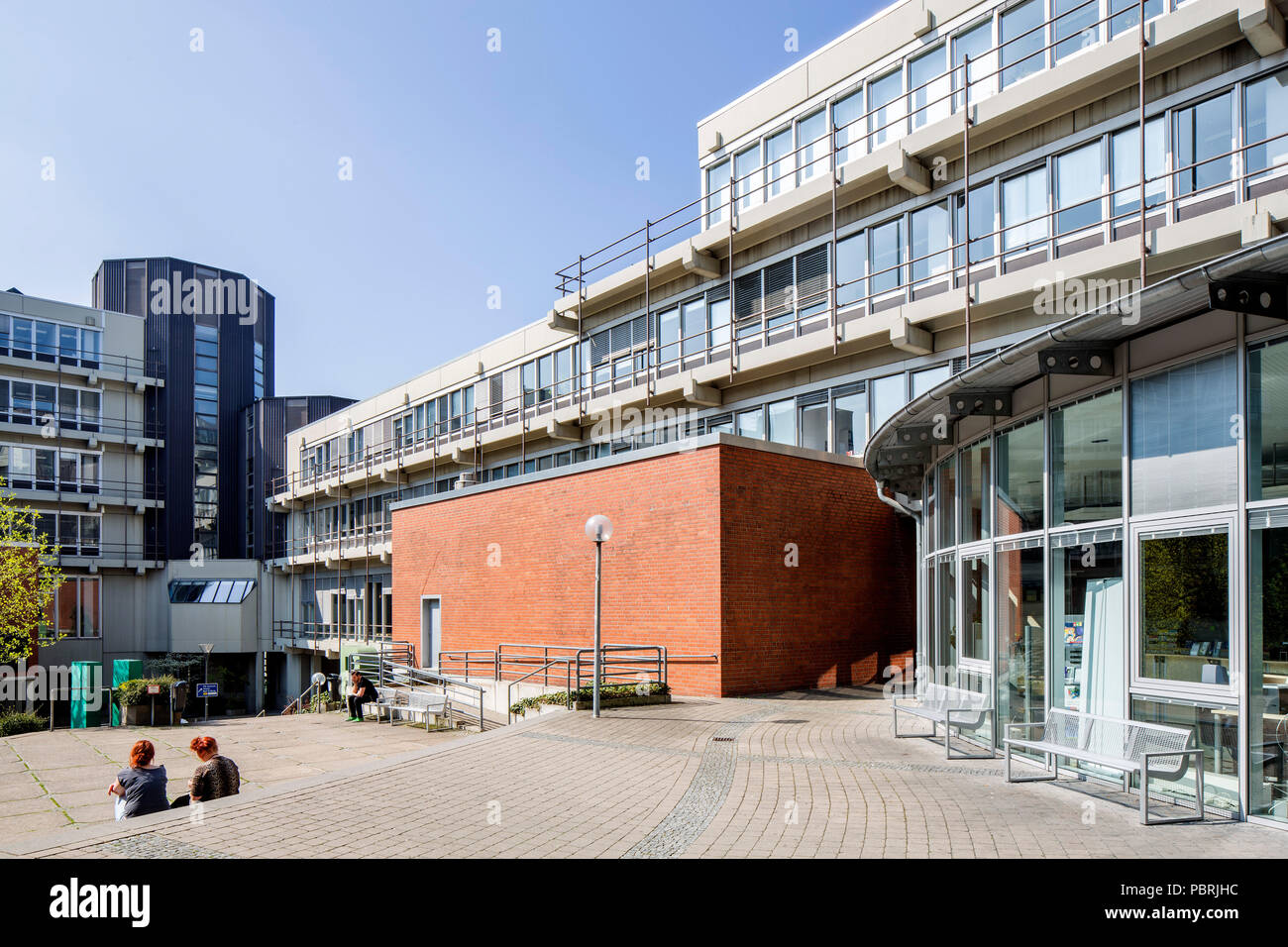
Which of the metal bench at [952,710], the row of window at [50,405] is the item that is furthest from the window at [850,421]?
the row of window at [50,405]

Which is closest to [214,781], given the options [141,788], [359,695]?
[141,788]

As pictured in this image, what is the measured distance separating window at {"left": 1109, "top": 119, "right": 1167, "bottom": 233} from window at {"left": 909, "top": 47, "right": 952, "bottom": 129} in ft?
12.5

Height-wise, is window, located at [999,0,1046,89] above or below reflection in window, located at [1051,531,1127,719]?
above

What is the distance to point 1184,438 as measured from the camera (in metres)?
7.70

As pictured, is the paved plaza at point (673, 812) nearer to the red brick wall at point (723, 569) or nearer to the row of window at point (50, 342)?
the red brick wall at point (723, 569)

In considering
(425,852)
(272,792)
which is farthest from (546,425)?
(425,852)

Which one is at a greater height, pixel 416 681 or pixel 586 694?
pixel 586 694

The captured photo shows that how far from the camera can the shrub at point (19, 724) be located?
19.9 meters

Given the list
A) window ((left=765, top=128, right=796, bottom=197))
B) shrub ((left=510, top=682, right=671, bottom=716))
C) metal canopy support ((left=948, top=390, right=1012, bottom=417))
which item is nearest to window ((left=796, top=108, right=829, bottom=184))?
window ((left=765, top=128, right=796, bottom=197))

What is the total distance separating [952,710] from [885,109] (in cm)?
1428

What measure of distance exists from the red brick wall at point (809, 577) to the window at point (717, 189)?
8.67m

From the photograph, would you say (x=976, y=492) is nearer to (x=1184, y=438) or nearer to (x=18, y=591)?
(x=1184, y=438)

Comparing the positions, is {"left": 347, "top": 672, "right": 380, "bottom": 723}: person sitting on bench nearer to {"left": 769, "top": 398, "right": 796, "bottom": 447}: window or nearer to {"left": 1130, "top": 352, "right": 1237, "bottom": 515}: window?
{"left": 769, "top": 398, "right": 796, "bottom": 447}: window

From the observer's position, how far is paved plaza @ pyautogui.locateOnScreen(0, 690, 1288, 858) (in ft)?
21.5
